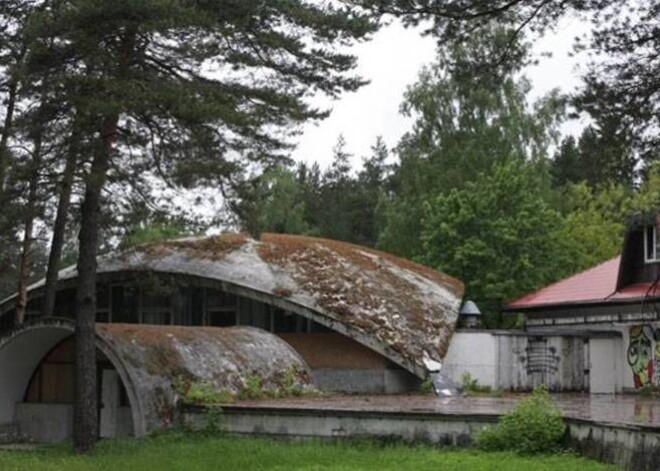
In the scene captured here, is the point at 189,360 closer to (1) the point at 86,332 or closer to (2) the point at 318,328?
(1) the point at 86,332

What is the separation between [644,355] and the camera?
27969 mm

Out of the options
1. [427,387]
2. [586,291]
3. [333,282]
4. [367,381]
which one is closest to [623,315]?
[586,291]

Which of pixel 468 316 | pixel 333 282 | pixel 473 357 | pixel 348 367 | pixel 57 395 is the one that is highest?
pixel 333 282

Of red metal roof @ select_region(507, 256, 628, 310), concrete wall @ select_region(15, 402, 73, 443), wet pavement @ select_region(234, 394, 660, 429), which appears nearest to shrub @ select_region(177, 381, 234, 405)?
wet pavement @ select_region(234, 394, 660, 429)

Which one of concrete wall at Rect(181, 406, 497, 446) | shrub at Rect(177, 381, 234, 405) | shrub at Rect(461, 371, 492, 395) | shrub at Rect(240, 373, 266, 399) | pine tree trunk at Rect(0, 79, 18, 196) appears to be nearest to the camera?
concrete wall at Rect(181, 406, 497, 446)

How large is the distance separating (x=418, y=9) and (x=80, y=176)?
26.7ft

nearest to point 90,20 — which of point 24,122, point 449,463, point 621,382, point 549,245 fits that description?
point 24,122

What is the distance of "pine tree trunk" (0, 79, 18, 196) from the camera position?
64.2 ft

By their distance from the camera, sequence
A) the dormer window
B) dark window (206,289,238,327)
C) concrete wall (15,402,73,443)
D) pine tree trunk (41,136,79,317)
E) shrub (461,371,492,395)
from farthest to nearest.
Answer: dark window (206,289,238,327) → the dormer window → shrub (461,371,492,395) → concrete wall (15,402,73,443) → pine tree trunk (41,136,79,317)

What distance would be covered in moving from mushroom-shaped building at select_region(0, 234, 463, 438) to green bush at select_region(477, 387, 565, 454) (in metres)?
10.9

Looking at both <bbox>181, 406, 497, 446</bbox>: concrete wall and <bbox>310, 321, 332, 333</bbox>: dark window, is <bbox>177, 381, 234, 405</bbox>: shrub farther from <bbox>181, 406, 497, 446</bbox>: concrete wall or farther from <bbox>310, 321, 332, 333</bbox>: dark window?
<bbox>310, 321, 332, 333</bbox>: dark window

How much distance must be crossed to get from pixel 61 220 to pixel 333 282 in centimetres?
856

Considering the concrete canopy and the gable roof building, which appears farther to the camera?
the gable roof building

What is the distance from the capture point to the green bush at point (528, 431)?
1528cm
